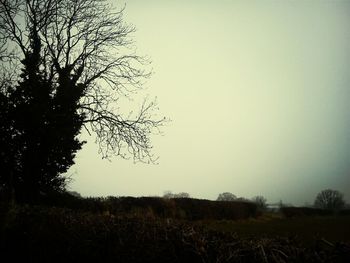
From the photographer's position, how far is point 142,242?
392 cm

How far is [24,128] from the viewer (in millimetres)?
16047

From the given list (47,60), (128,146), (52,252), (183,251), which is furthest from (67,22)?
(183,251)

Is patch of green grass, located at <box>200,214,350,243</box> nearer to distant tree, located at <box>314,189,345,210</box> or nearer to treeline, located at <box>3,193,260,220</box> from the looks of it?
treeline, located at <box>3,193,260,220</box>

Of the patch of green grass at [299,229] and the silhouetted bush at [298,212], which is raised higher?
the silhouetted bush at [298,212]

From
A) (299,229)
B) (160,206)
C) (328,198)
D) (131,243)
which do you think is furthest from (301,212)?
(328,198)

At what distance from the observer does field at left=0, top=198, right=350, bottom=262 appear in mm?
2789

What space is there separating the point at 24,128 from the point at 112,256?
1404 cm

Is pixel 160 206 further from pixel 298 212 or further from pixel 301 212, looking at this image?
pixel 301 212

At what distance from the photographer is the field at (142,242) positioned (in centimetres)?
279

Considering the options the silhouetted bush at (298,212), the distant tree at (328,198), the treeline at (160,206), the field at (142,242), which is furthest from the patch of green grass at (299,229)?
the distant tree at (328,198)

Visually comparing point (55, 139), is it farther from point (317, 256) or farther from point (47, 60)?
point (317, 256)

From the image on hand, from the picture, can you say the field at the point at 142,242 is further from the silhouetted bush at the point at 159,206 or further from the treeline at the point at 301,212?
the treeline at the point at 301,212

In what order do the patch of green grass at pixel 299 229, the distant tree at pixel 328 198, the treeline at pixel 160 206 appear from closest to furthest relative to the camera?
the patch of green grass at pixel 299 229 → the treeline at pixel 160 206 → the distant tree at pixel 328 198

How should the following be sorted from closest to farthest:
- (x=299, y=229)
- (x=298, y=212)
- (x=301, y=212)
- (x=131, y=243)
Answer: (x=131, y=243) → (x=299, y=229) → (x=298, y=212) → (x=301, y=212)
